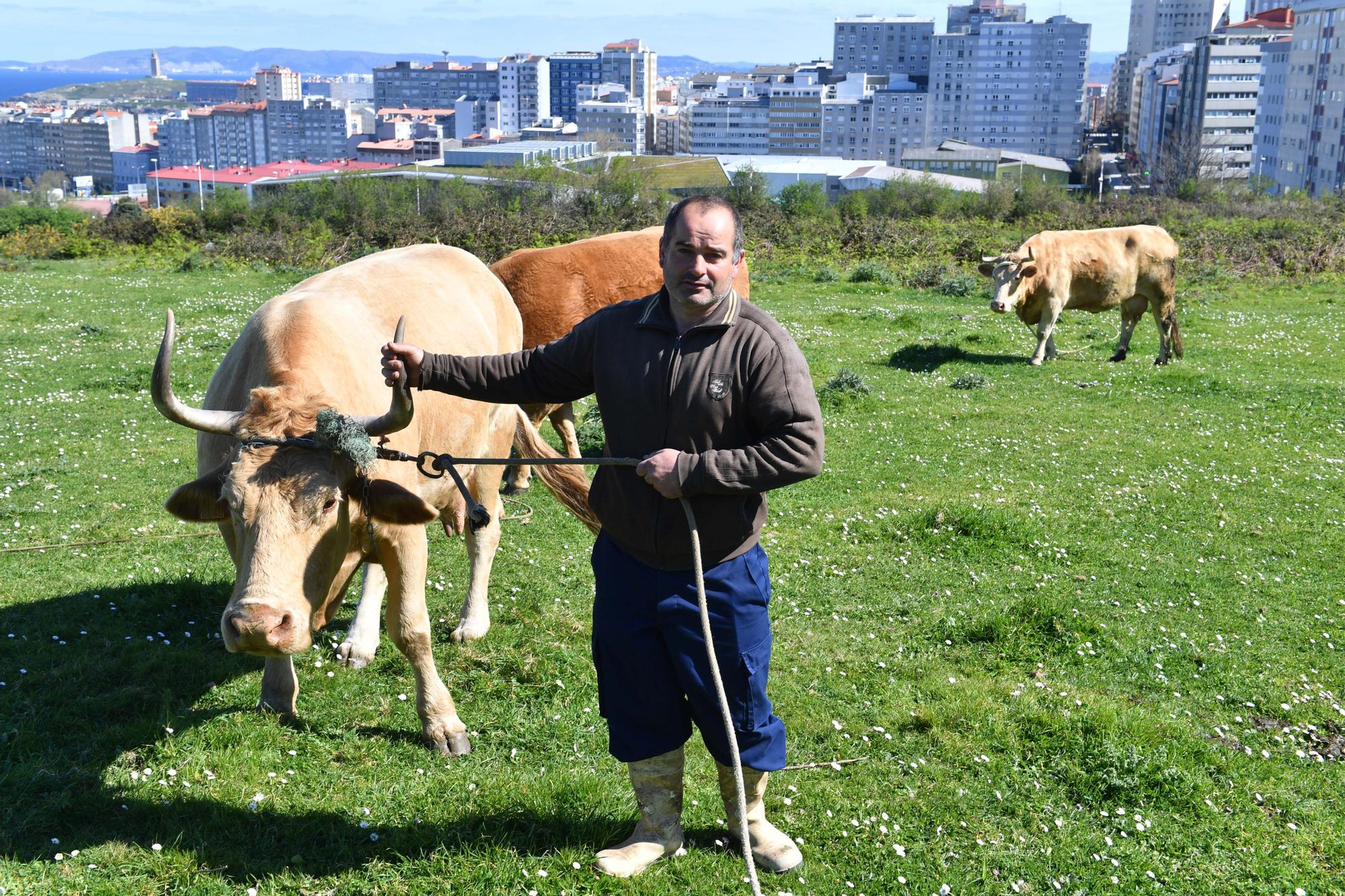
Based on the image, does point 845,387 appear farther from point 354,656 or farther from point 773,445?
point 773,445

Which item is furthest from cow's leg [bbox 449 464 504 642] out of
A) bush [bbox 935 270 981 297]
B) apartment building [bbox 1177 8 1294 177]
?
apartment building [bbox 1177 8 1294 177]

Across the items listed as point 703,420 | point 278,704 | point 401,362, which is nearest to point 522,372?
point 401,362

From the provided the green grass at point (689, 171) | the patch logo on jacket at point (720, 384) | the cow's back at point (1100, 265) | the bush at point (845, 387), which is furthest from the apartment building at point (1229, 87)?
the patch logo on jacket at point (720, 384)

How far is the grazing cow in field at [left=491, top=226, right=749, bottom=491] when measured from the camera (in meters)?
10.6

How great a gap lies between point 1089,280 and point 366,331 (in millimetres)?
15479

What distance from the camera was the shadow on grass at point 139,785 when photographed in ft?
16.0

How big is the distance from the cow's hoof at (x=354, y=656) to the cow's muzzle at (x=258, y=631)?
8.12 ft

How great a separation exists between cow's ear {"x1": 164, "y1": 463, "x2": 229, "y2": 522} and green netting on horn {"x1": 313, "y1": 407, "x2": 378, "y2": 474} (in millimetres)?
564

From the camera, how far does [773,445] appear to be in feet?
14.0

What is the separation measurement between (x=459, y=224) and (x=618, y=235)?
22.3 meters

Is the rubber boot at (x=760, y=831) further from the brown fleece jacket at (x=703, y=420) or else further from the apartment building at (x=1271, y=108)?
the apartment building at (x=1271, y=108)

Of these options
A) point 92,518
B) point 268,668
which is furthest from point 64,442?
point 268,668

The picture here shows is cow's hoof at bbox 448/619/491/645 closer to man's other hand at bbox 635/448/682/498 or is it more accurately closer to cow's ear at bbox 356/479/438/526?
cow's ear at bbox 356/479/438/526

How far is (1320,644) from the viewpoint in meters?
7.53
